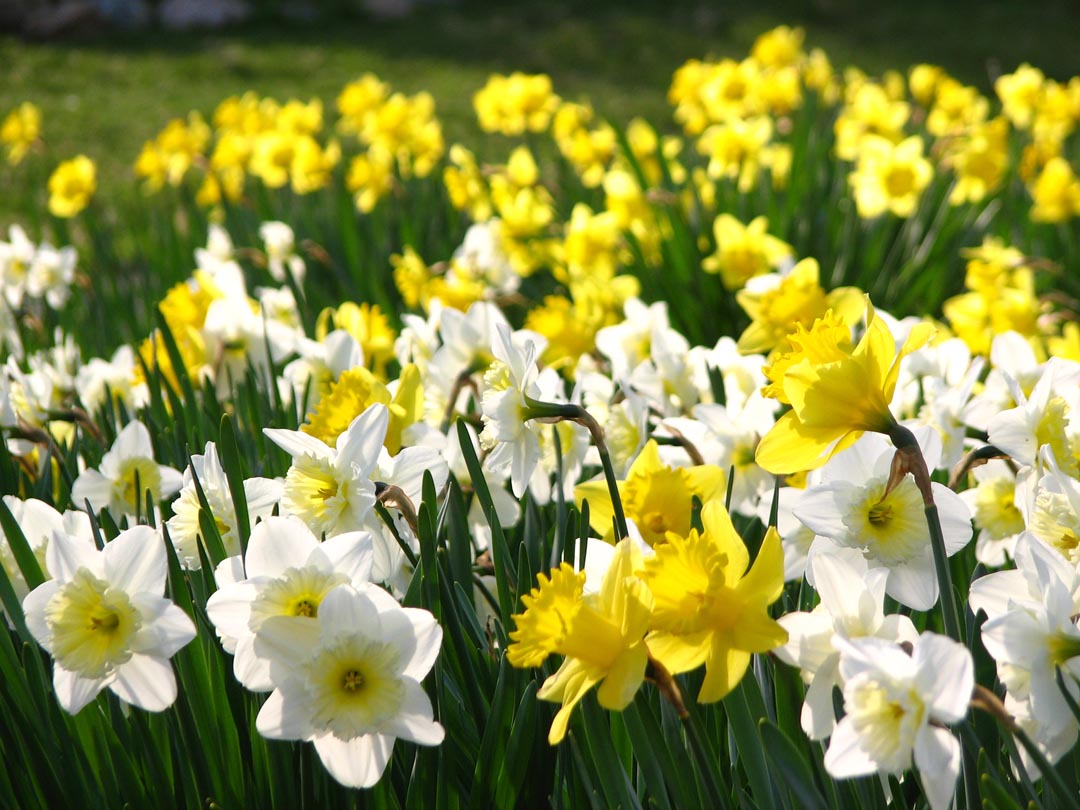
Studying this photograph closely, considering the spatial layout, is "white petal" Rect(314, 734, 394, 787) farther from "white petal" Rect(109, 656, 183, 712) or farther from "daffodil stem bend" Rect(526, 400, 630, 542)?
"daffodil stem bend" Rect(526, 400, 630, 542)

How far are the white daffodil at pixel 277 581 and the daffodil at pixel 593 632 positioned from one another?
0.59ft

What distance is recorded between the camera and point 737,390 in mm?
1807

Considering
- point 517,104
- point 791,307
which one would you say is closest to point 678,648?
point 791,307

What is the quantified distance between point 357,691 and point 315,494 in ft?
0.89

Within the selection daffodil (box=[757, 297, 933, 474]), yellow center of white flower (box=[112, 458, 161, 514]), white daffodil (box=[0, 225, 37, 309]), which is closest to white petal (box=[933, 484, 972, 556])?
daffodil (box=[757, 297, 933, 474])

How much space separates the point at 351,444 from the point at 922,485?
55 cm

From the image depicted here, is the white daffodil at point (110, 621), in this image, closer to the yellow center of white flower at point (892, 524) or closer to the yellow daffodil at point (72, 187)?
the yellow center of white flower at point (892, 524)

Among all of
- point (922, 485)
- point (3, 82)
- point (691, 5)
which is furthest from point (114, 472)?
point (691, 5)

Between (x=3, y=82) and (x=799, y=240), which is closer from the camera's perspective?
(x=799, y=240)

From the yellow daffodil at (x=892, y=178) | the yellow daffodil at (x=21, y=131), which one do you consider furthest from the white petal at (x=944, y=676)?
the yellow daffodil at (x=21, y=131)

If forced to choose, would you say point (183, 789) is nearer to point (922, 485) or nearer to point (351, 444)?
point (351, 444)

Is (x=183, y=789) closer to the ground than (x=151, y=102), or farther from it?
farther from it

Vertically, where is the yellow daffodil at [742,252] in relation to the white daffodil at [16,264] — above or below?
above

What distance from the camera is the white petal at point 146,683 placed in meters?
0.94
